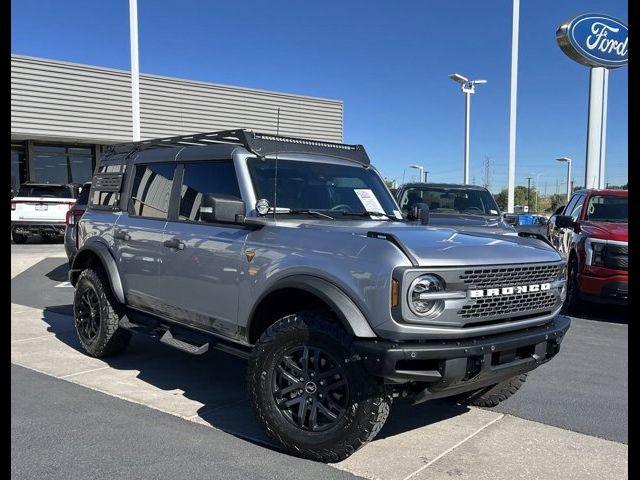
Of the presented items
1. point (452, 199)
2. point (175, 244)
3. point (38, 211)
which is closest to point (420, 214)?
point (175, 244)

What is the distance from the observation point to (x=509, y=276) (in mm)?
3516

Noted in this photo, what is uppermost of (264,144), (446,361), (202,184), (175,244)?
(264,144)

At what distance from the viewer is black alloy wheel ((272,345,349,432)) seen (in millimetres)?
3443

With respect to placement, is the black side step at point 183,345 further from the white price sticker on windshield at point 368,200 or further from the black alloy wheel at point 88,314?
the white price sticker on windshield at point 368,200

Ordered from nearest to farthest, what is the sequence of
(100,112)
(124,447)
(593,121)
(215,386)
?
(124,447), (215,386), (593,121), (100,112)

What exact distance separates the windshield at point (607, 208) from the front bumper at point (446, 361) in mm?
6356

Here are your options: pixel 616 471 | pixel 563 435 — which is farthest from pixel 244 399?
pixel 616 471

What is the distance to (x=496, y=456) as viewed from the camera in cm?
365

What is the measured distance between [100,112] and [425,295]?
2076 centimetres

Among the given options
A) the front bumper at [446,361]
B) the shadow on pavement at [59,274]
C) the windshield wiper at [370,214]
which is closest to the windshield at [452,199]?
the windshield wiper at [370,214]

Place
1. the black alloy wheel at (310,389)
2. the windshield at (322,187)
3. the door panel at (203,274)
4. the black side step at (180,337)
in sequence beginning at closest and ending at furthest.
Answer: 1. the black alloy wheel at (310,389)
2. the door panel at (203,274)
3. the black side step at (180,337)
4. the windshield at (322,187)

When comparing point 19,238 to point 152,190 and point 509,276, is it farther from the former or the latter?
point 509,276

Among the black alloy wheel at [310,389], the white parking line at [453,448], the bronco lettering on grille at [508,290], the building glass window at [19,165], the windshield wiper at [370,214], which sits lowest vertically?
the white parking line at [453,448]

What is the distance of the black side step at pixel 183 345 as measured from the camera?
14.1ft
